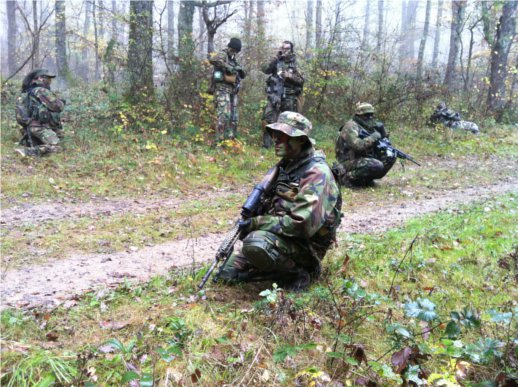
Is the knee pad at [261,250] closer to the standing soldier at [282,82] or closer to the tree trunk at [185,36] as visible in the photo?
the standing soldier at [282,82]

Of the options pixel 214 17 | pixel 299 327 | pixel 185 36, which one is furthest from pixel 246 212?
pixel 185 36

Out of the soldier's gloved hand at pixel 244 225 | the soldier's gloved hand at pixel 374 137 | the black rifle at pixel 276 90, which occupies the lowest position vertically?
the soldier's gloved hand at pixel 244 225

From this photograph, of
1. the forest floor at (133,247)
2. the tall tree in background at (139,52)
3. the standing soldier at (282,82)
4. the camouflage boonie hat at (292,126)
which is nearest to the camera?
the camouflage boonie hat at (292,126)

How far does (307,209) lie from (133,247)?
307 centimetres

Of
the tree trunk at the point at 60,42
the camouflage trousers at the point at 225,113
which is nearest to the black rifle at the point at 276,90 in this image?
the camouflage trousers at the point at 225,113

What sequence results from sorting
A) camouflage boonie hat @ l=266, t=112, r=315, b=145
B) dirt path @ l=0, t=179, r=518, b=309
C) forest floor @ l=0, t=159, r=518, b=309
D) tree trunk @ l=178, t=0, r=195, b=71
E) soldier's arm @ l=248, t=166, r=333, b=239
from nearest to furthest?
soldier's arm @ l=248, t=166, r=333, b=239
camouflage boonie hat @ l=266, t=112, r=315, b=145
dirt path @ l=0, t=179, r=518, b=309
forest floor @ l=0, t=159, r=518, b=309
tree trunk @ l=178, t=0, r=195, b=71

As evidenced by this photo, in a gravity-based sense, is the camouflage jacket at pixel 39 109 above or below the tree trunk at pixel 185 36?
below

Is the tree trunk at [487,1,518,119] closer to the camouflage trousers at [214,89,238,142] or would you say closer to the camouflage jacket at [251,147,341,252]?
the camouflage trousers at [214,89,238,142]

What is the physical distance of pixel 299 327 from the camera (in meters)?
3.40

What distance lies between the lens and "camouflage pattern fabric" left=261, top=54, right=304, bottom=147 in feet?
38.9

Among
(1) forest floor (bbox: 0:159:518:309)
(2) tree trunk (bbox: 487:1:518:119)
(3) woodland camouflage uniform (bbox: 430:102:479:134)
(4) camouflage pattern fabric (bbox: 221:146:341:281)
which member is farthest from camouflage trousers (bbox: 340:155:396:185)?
(2) tree trunk (bbox: 487:1:518:119)

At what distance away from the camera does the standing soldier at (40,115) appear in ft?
34.4

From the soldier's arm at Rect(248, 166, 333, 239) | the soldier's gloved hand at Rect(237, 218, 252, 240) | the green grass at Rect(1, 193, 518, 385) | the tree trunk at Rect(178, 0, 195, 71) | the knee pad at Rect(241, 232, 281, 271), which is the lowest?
the green grass at Rect(1, 193, 518, 385)

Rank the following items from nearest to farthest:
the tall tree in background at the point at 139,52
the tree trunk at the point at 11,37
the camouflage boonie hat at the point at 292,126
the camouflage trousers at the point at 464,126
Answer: the camouflage boonie hat at the point at 292,126 < the tall tree in background at the point at 139,52 < the camouflage trousers at the point at 464,126 < the tree trunk at the point at 11,37
